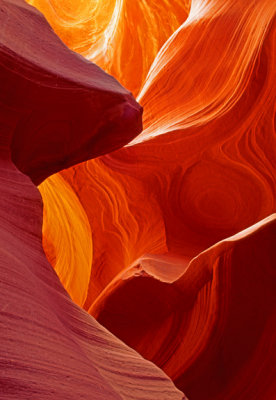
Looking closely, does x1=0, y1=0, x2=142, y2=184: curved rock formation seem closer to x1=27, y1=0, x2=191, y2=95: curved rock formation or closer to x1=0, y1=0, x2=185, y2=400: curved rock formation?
x1=0, y1=0, x2=185, y2=400: curved rock formation

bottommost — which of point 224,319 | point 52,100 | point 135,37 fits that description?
point 224,319

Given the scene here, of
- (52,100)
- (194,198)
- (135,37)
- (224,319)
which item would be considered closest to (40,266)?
(52,100)

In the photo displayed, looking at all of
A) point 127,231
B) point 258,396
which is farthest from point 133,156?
point 258,396

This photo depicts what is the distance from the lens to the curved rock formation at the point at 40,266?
734 mm

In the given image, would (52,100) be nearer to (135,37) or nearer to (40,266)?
(40,266)

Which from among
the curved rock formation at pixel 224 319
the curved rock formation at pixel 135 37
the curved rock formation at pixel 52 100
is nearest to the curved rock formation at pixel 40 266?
the curved rock formation at pixel 52 100

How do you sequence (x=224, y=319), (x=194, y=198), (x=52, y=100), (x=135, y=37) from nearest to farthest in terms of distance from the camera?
(x=52, y=100)
(x=224, y=319)
(x=194, y=198)
(x=135, y=37)

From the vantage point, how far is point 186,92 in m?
2.61

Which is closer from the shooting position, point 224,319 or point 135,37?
point 224,319

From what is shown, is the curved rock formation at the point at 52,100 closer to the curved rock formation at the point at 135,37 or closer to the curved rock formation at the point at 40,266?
the curved rock formation at the point at 40,266

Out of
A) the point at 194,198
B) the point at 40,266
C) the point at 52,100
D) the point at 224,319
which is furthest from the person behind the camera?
the point at 194,198

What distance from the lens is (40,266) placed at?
3.50 feet

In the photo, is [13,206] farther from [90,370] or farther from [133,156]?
[133,156]

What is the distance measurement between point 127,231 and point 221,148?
2.25 ft
